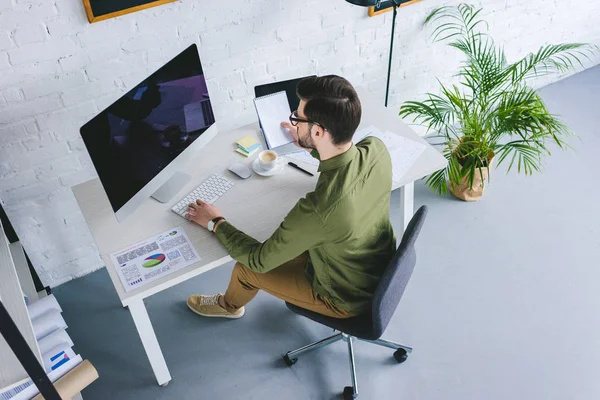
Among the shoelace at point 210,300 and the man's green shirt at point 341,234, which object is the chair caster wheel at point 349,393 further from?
the shoelace at point 210,300

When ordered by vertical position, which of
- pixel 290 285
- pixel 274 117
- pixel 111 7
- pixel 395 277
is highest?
pixel 111 7

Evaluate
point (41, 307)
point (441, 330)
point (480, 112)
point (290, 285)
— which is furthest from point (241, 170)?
point (480, 112)

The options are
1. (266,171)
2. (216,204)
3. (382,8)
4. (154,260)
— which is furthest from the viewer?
(382,8)

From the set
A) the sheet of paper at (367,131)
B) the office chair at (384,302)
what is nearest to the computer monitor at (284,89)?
the sheet of paper at (367,131)

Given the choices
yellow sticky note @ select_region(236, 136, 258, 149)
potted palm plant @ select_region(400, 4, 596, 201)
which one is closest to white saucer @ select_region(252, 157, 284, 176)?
yellow sticky note @ select_region(236, 136, 258, 149)

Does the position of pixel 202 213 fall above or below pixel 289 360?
above

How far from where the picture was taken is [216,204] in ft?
6.86

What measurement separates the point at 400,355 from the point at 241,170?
40.1 inches

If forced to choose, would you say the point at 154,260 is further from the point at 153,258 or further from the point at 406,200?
the point at 406,200

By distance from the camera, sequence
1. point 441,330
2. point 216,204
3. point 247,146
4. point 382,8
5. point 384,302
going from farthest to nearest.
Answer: point 382,8
point 441,330
point 247,146
point 216,204
point 384,302

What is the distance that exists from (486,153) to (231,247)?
1645mm

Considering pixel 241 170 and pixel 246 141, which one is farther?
pixel 246 141

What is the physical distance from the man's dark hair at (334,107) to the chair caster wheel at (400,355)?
3.51 feet

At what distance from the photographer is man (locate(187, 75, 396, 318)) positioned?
66.2 inches
